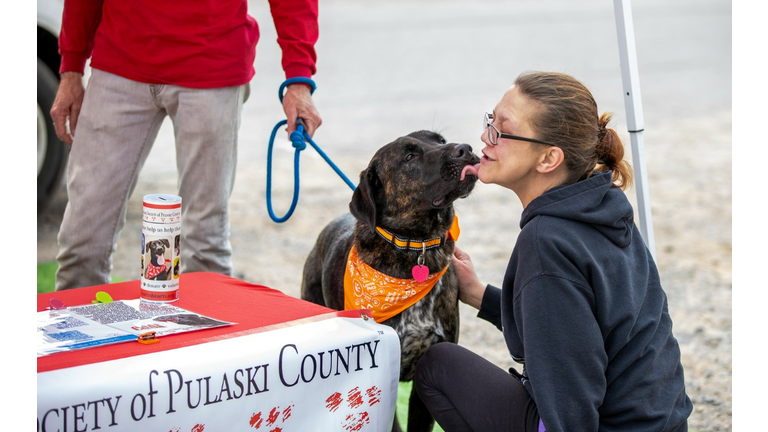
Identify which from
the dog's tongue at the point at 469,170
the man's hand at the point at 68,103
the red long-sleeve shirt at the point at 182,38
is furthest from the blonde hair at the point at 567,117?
the man's hand at the point at 68,103

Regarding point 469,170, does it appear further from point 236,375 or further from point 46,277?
point 46,277

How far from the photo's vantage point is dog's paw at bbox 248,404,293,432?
202cm

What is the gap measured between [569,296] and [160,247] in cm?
120

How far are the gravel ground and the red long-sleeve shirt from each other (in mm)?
1179

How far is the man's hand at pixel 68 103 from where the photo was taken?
3264 millimetres

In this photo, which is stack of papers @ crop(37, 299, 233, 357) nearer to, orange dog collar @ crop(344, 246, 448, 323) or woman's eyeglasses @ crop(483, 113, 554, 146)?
orange dog collar @ crop(344, 246, 448, 323)

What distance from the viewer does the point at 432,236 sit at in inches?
114

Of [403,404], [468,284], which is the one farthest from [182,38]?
[403,404]

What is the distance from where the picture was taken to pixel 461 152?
Answer: 280cm

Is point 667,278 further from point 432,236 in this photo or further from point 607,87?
point 607,87

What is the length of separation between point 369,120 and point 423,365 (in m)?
6.88

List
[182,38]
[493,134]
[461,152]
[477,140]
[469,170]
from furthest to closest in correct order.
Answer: [477,140] < [182,38] < [461,152] < [469,170] < [493,134]

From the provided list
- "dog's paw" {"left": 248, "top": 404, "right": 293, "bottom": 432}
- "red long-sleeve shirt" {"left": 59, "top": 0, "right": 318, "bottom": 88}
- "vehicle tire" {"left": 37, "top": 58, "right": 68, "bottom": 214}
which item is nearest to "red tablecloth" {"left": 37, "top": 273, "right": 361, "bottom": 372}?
"dog's paw" {"left": 248, "top": 404, "right": 293, "bottom": 432}

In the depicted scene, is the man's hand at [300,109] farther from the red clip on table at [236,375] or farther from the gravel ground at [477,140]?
the gravel ground at [477,140]
